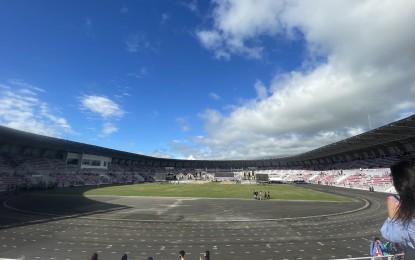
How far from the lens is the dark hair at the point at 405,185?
11.1 feet

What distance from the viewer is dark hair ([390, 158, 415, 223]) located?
3391mm

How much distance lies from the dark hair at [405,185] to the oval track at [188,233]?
18.2 m

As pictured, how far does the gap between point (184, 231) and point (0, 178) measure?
7150 cm

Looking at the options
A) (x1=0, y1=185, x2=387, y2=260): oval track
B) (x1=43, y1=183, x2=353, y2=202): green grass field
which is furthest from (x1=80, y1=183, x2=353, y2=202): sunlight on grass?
(x1=0, y1=185, x2=387, y2=260): oval track

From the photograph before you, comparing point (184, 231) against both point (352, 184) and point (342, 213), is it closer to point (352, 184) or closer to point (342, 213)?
point (342, 213)

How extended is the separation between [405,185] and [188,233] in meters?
25.9

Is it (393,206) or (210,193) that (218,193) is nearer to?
(210,193)

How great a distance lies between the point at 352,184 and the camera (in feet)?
304

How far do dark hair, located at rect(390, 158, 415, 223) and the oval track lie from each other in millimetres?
18178

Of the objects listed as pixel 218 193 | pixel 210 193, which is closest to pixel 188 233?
pixel 210 193

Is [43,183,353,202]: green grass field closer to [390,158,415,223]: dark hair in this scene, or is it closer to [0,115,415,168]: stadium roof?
[0,115,415,168]: stadium roof

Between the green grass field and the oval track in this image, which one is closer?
the oval track

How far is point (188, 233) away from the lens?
2725 centimetres

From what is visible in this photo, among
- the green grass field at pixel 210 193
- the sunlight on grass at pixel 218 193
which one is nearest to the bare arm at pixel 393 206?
the green grass field at pixel 210 193
